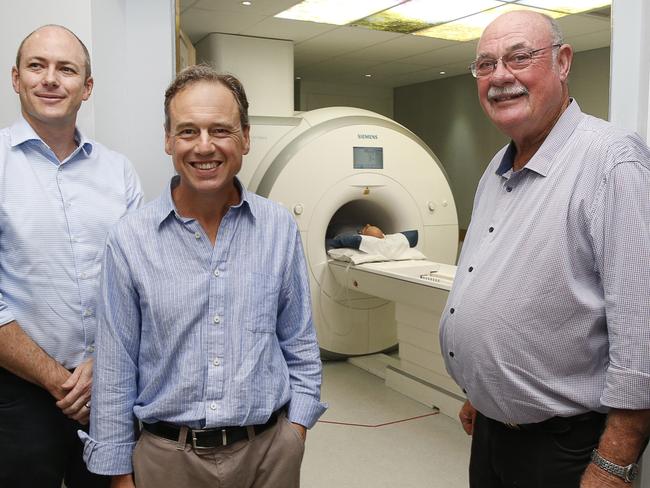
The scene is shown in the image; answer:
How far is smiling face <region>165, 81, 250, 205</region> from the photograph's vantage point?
3.75 ft

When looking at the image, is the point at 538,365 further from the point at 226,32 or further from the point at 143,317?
the point at 226,32

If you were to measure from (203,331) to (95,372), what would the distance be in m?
0.21

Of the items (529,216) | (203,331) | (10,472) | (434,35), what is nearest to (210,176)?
(203,331)

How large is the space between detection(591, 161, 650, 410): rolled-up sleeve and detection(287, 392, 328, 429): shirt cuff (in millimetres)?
527

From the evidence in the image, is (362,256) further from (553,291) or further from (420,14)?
(553,291)

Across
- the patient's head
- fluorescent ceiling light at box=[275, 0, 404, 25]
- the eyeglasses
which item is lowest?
the patient's head

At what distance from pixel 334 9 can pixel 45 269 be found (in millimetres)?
3028

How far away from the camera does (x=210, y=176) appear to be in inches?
45.6

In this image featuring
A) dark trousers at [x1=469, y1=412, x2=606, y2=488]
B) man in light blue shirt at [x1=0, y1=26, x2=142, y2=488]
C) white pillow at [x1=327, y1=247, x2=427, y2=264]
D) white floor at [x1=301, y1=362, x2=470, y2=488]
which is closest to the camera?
dark trousers at [x1=469, y1=412, x2=606, y2=488]

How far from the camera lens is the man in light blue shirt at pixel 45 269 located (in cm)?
134

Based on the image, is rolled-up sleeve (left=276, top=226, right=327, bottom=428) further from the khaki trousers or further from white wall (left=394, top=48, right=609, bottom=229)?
white wall (left=394, top=48, right=609, bottom=229)

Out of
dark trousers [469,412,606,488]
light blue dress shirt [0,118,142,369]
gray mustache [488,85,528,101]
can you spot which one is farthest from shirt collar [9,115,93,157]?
dark trousers [469,412,606,488]

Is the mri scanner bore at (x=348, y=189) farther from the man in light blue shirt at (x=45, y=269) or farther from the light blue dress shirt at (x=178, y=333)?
the light blue dress shirt at (x=178, y=333)

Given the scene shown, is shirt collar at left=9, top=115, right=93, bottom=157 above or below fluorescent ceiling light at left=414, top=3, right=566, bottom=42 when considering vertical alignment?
below
